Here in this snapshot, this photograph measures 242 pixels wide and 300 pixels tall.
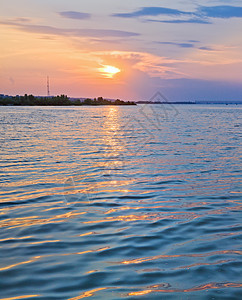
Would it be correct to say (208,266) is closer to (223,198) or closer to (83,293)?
(83,293)

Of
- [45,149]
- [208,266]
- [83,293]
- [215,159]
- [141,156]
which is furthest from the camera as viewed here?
[45,149]

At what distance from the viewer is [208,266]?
6.29 meters

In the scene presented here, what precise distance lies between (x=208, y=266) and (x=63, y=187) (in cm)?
741

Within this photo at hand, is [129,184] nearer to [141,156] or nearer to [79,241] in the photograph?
[79,241]

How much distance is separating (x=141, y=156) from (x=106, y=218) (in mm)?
12002

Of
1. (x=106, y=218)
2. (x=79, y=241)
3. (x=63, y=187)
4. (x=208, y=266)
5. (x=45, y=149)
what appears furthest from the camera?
(x=45, y=149)

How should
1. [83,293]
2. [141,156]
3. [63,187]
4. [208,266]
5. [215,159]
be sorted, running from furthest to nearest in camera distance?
[141,156], [215,159], [63,187], [208,266], [83,293]

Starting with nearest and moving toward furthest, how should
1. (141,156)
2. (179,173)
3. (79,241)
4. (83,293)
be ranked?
(83,293) < (79,241) < (179,173) < (141,156)

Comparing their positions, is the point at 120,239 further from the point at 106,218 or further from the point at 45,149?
the point at 45,149

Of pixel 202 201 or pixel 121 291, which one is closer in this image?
pixel 121 291

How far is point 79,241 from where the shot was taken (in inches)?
298

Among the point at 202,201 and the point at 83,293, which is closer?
the point at 83,293

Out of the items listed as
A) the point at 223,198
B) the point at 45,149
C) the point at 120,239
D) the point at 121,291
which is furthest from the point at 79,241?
the point at 45,149

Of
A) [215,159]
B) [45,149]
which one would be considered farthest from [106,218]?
[45,149]
